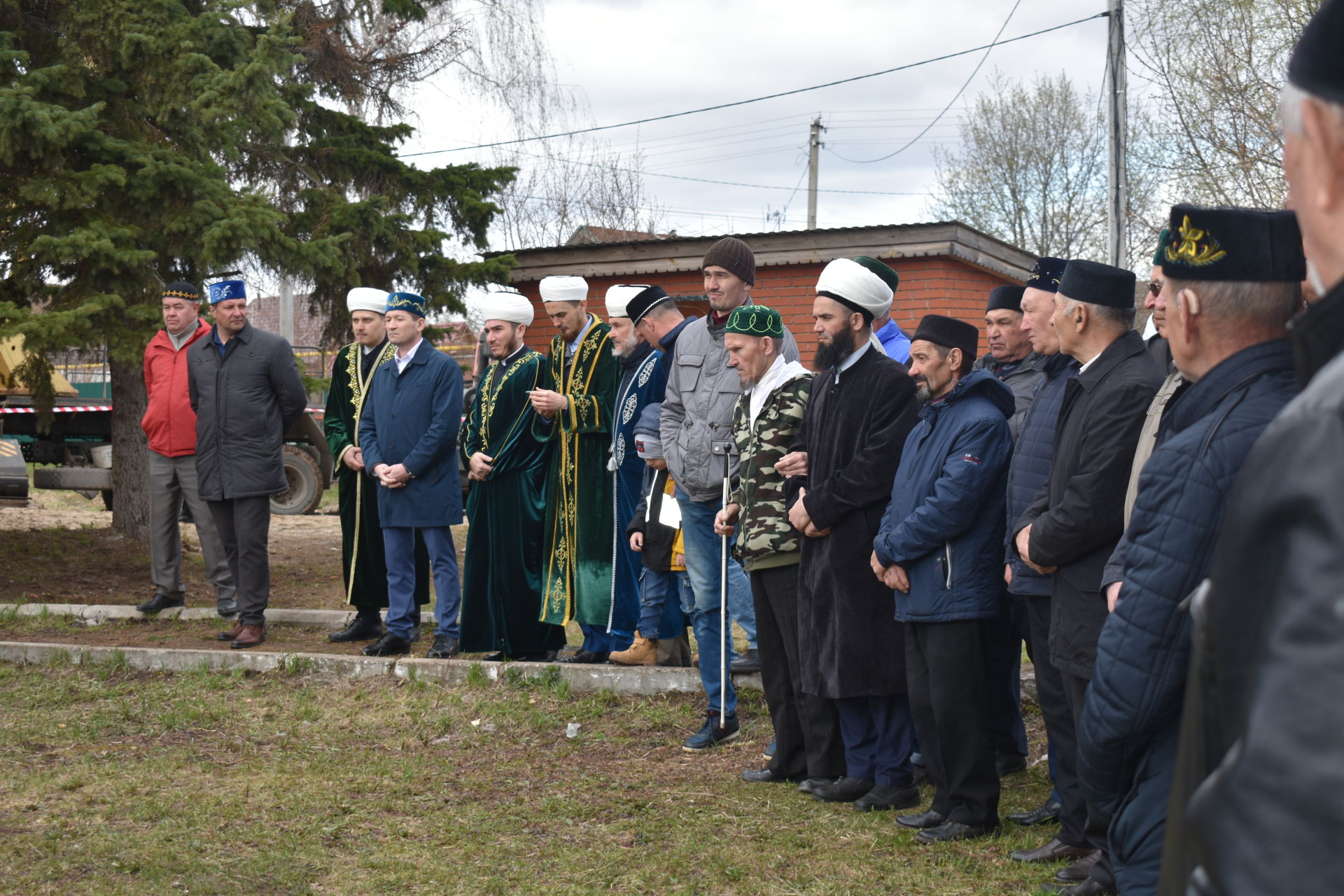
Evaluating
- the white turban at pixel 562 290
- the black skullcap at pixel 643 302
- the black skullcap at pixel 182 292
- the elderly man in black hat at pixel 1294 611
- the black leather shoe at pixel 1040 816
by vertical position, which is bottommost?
the black leather shoe at pixel 1040 816

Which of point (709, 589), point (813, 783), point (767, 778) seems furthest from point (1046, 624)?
point (709, 589)

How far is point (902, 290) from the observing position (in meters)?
13.6

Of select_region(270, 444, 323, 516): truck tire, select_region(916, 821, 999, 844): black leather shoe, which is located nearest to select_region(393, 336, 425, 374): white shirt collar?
select_region(916, 821, 999, 844): black leather shoe

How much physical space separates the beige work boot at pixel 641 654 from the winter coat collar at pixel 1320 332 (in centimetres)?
601

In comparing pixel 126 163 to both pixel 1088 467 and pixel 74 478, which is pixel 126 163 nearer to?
pixel 74 478

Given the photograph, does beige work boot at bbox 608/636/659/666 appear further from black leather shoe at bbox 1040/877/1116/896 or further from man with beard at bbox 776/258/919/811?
black leather shoe at bbox 1040/877/1116/896

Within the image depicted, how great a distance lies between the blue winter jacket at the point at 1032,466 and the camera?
4141 millimetres

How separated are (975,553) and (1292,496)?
3705 mm

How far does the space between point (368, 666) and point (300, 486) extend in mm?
9869

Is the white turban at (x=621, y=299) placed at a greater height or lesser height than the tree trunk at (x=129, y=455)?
greater

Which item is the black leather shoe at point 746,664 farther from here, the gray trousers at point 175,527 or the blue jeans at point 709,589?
the gray trousers at point 175,527

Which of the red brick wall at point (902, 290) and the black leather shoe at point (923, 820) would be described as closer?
the black leather shoe at point (923, 820)

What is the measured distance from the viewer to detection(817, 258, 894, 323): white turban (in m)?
5.04

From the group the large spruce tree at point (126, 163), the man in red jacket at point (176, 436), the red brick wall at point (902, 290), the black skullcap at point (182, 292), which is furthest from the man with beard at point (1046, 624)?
the red brick wall at point (902, 290)
